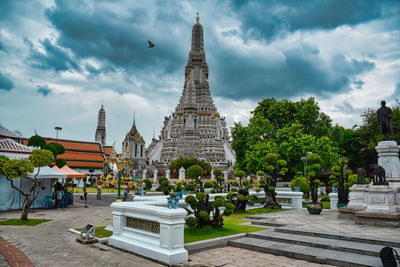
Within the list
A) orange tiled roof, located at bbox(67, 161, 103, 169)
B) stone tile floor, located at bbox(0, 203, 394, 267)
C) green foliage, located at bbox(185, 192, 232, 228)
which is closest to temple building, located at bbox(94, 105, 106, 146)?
orange tiled roof, located at bbox(67, 161, 103, 169)

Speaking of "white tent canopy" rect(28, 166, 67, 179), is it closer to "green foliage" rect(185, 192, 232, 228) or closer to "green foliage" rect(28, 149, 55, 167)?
"green foliage" rect(28, 149, 55, 167)

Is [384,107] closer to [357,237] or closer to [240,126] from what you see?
[357,237]

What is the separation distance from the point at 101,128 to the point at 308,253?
10301 centimetres

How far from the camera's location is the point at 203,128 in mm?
82688

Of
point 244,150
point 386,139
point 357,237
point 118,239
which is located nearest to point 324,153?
point 244,150

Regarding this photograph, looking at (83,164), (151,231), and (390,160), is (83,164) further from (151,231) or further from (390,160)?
(390,160)

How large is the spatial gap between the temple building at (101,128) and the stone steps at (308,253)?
3896 inches

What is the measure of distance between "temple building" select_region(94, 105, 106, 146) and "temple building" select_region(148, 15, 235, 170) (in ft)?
63.5

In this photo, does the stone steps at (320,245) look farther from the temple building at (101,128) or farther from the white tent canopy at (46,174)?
the temple building at (101,128)

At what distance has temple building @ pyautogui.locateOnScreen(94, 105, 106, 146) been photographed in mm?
101875

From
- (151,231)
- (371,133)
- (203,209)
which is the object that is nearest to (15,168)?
(151,231)

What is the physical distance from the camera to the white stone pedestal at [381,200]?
10.3 meters

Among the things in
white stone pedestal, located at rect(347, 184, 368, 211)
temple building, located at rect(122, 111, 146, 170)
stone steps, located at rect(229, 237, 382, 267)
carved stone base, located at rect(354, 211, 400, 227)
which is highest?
temple building, located at rect(122, 111, 146, 170)

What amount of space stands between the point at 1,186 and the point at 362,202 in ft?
61.4
